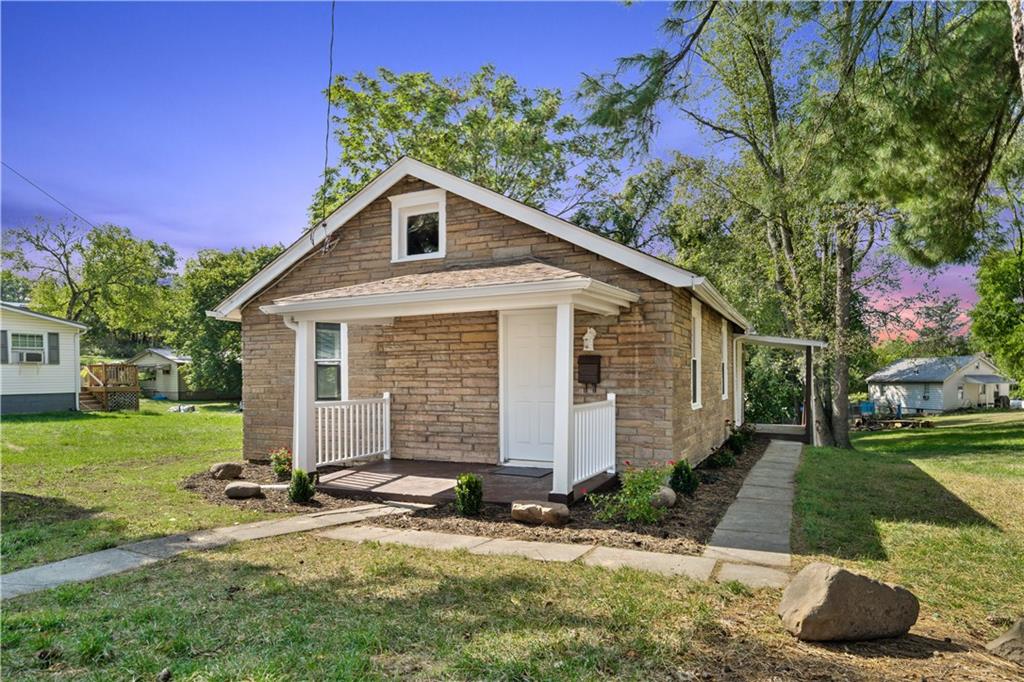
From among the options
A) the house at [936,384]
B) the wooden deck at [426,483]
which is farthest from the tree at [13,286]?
the house at [936,384]

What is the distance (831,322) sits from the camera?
17.0m

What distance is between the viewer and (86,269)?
113 ft

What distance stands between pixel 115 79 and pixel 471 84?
17.0 meters

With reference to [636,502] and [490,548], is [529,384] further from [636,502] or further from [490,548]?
[490,548]

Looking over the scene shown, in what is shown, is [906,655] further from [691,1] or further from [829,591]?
[691,1]

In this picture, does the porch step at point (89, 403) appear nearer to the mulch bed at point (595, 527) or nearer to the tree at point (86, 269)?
the tree at point (86, 269)

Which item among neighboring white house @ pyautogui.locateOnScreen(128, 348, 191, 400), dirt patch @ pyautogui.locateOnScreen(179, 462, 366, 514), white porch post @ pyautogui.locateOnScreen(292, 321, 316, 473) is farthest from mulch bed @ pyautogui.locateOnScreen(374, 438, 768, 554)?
neighboring white house @ pyautogui.locateOnScreen(128, 348, 191, 400)

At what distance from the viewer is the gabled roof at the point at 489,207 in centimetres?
755

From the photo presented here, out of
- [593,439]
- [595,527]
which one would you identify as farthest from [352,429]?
[595,527]

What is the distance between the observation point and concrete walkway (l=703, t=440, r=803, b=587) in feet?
15.1

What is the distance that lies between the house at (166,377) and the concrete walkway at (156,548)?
101ft

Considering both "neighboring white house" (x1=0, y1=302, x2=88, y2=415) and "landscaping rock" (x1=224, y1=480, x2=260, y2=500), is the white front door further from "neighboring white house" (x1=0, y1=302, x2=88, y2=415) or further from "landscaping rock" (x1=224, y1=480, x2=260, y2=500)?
"neighboring white house" (x1=0, y1=302, x2=88, y2=415)

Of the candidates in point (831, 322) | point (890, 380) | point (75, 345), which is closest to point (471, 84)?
point (831, 322)

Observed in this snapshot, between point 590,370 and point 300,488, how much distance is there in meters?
4.10
